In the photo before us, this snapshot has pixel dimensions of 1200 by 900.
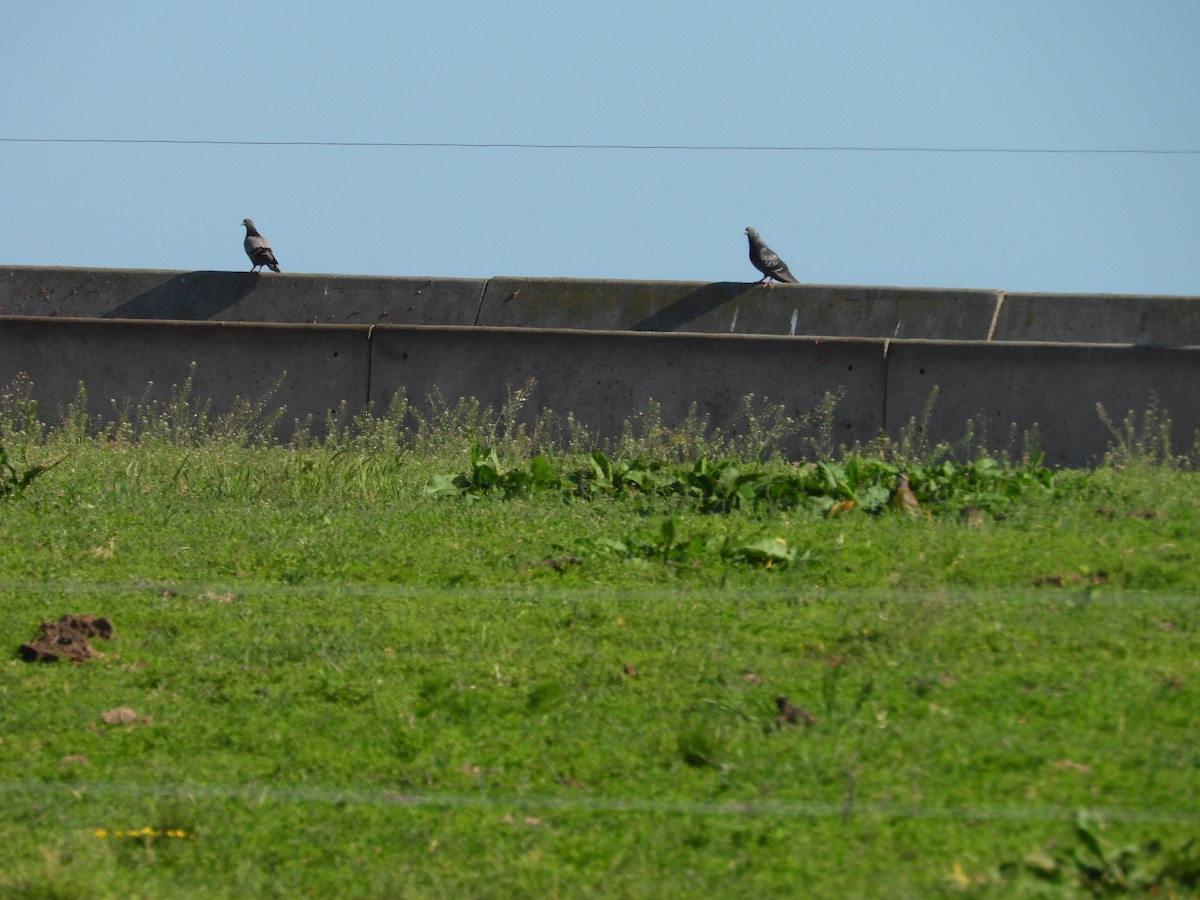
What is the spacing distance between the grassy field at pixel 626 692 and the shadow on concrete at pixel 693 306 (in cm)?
585

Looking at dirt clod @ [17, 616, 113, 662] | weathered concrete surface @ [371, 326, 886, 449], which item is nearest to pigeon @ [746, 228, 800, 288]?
weathered concrete surface @ [371, 326, 886, 449]

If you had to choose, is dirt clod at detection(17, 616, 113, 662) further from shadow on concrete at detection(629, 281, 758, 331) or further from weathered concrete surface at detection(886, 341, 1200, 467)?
shadow on concrete at detection(629, 281, 758, 331)

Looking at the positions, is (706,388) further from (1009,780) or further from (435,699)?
(1009,780)

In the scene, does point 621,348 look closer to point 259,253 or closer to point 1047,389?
point 1047,389

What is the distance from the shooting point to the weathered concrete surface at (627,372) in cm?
1080

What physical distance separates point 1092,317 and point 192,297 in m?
8.57

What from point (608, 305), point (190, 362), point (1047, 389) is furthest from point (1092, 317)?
point (190, 362)

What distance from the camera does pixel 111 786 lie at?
14.4 ft

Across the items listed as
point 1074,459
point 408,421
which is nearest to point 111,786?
point 408,421

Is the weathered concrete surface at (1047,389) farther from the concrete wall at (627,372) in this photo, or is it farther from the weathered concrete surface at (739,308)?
the weathered concrete surface at (739,308)

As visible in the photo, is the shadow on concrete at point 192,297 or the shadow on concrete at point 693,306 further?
the shadow on concrete at point 192,297

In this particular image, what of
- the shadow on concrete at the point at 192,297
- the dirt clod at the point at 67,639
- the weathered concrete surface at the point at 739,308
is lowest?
the dirt clod at the point at 67,639

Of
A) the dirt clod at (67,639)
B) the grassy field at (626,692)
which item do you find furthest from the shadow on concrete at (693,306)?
the dirt clod at (67,639)

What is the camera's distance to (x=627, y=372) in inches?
439
